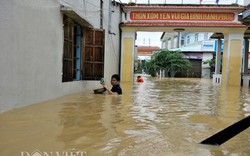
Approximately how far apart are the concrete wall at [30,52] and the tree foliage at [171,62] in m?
24.8

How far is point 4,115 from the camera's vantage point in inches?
195

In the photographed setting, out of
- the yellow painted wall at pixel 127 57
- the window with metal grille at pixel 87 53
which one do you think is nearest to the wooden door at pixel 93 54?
the window with metal grille at pixel 87 53

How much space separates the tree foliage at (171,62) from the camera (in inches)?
1303

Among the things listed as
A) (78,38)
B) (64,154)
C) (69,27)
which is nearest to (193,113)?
(64,154)

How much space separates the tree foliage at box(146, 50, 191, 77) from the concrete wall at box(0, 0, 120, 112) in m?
24.8

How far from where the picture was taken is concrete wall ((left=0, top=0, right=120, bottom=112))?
5246 mm

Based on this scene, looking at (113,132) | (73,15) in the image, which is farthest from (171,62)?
(113,132)

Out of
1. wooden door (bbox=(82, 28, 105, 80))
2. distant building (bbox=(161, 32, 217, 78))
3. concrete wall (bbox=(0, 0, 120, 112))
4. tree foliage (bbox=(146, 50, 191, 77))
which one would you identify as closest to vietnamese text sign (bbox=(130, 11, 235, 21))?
wooden door (bbox=(82, 28, 105, 80))

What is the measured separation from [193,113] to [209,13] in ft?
43.2

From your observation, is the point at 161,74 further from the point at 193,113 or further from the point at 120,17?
the point at 193,113

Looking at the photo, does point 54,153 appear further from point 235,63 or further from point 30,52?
A: point 235,63

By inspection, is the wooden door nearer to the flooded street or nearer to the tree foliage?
the flooded street

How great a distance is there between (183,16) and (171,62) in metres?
15.8

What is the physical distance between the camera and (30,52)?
6273mm
